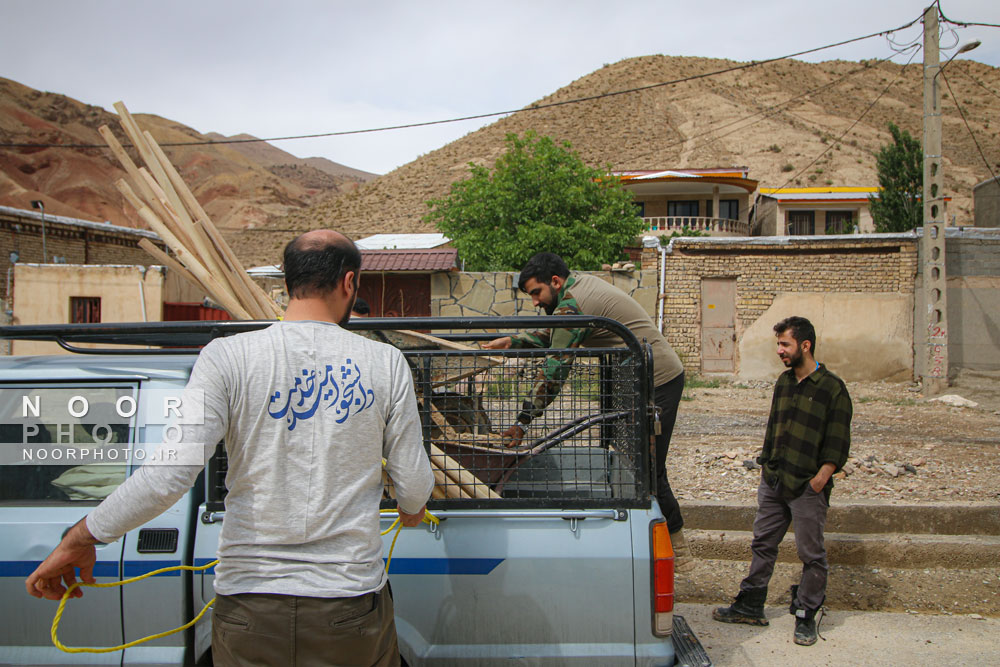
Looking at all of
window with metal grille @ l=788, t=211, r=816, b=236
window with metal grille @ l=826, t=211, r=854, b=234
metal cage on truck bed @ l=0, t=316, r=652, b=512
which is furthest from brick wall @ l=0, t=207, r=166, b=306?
window with metal grille @ l=826, t=211, r=854, b=234

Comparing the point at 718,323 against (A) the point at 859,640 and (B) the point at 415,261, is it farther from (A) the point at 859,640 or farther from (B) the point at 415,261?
(A) the point at 859,640

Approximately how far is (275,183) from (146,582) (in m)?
75.7

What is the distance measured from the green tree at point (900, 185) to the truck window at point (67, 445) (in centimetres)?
2637

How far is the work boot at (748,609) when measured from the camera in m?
3.74

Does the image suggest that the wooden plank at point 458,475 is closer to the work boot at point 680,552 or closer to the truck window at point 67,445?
the truck window at point 67,445

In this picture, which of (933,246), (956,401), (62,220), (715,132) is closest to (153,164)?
(956,401)

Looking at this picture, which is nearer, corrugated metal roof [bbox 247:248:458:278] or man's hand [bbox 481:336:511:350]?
man's hand [bbox 481:336:511:350]

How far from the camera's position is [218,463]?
89.9 inches

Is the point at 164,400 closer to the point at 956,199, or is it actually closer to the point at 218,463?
the point at 218,463

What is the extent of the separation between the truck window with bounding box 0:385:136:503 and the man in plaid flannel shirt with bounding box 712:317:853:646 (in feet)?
10.3

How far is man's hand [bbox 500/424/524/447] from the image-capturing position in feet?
8.97

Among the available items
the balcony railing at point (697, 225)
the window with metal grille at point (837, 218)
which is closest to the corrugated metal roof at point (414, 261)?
the balcony railing at point (697, 225)

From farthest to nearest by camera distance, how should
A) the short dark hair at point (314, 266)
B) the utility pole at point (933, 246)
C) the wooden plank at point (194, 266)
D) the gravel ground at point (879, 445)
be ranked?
1. the utility pole at point (933, 246)
2. the gravel ground at point (879, 445)
3. the wooden plank at point (194, 266)
4. the short dark hair at point (314, 266)

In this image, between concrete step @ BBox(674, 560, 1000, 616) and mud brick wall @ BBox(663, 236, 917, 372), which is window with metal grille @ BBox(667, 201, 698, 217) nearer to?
mud brick wall @ BBox(663, 236, 917, 372)
